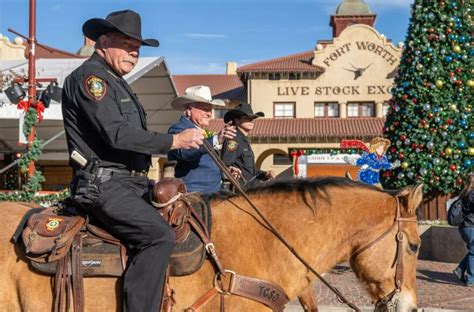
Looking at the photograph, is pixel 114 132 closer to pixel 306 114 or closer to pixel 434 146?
pixel 434 146

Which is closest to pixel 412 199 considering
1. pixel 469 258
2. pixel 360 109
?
pixel 469 258

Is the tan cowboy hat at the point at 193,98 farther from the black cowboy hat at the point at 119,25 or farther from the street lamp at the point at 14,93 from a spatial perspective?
the street lamp at the point at 14,93

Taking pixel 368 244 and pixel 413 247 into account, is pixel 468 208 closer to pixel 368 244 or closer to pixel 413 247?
pixel 413 247

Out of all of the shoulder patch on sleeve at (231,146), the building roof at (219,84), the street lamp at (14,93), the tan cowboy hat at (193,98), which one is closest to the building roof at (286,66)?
the building roof at (219,84)

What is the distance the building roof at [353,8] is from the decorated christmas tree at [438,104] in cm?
3967

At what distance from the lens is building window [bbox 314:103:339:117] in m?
45.0

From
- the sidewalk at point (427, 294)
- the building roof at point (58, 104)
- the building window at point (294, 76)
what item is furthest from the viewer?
the building window at point (294, 76)

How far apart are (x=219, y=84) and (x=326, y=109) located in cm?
1134

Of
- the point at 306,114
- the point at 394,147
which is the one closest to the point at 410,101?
the point at 394,147

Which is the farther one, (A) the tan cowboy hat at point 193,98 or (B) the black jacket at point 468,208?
(B) the black jacket at point 468,208

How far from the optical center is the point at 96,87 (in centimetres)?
358

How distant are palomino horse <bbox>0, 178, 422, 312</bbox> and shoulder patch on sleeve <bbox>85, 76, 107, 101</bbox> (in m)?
1.01

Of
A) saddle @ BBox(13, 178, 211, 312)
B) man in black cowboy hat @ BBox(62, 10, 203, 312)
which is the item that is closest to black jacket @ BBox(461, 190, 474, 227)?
saddle @ BBox(13, 178, 211, 312)

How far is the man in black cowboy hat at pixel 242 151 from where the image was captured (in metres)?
7.10
